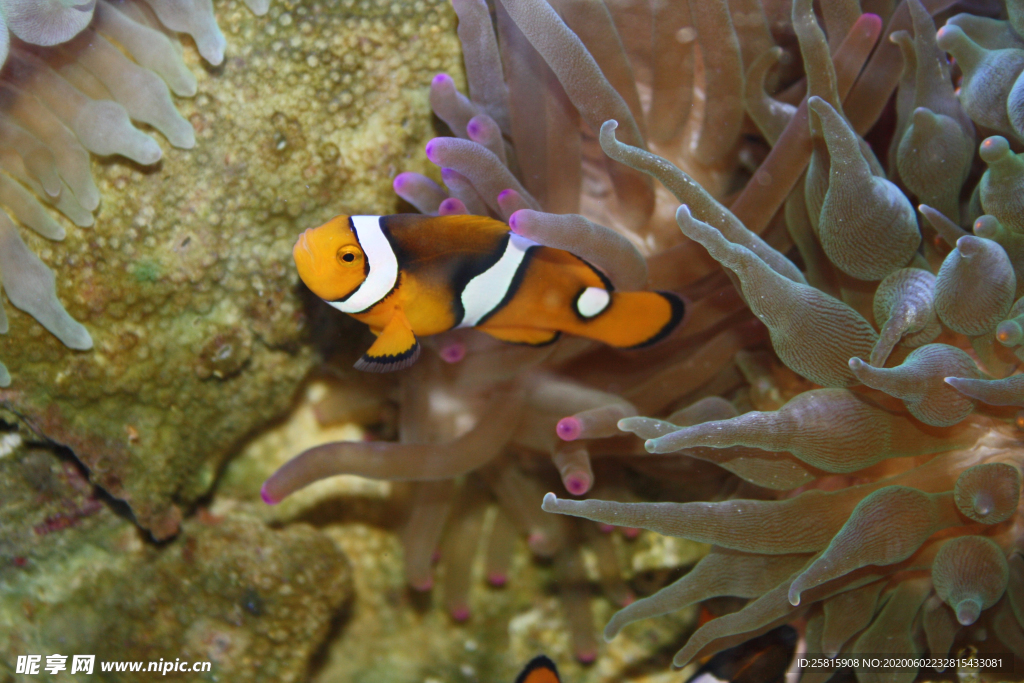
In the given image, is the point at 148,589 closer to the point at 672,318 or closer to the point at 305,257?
the point at 305,257

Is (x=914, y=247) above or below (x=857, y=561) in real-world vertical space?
above

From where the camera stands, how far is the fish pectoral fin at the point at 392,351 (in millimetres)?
1222

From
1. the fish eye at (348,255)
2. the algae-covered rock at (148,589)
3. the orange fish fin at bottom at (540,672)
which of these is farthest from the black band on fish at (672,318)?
the algae-covered rock at (148,589)

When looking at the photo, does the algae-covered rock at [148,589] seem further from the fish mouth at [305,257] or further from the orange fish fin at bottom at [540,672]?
the fish mouth at [305,257]

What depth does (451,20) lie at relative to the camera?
4.82ft

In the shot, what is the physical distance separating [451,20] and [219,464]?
3.94 feet

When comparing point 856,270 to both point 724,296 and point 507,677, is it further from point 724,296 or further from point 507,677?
point 507,677

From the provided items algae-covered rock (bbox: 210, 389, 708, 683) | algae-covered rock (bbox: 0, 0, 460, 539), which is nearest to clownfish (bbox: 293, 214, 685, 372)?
algae-covered rock (bbox: 0, 0, 460, 539)

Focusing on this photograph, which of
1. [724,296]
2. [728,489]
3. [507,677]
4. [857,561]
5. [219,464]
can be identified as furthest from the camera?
[507,677]

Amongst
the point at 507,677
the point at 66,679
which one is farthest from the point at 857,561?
the point at 66,679

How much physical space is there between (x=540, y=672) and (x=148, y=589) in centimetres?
95

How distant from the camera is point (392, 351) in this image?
123 cm

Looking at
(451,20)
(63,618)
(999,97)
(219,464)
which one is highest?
(451,20)

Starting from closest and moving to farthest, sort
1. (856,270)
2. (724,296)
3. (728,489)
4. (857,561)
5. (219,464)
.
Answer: (857,561), (856,270), (724,296), (728,489), (219,464)
